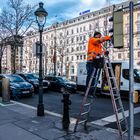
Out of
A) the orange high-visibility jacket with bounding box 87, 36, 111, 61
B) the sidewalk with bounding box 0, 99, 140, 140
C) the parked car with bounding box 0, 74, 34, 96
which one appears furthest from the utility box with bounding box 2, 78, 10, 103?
the orange high-visibility jacket with bounding box 87, 36, 111, 61

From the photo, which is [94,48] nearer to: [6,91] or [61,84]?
[6,91]

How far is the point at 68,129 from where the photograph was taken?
265 inches

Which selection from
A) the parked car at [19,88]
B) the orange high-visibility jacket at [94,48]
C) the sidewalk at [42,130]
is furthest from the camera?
the parked car at [19,88]

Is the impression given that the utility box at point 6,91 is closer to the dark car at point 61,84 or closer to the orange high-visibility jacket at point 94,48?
the dark car at point 61,84

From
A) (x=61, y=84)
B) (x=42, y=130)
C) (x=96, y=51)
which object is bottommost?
(x=42, y=130)

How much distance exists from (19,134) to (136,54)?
59.5 meters

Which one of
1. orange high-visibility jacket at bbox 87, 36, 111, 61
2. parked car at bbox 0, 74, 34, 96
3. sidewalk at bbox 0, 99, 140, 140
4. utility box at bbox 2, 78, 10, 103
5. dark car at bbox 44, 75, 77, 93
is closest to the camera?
sidewalk at bbox 0, 99, 140, 140

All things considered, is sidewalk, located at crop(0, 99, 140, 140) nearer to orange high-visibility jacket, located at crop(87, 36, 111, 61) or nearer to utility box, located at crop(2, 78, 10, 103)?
orange high-visibility jacket, located at crop(87, 36, 111, 61)

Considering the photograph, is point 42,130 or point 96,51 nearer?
point 96,51

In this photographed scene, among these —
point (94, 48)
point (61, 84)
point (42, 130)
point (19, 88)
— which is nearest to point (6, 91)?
point (19, 88)

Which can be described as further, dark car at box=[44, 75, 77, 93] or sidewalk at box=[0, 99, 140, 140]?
dark car at box=[44, 75, 77, 93]

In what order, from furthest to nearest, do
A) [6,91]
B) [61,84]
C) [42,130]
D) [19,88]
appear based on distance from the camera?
1. [61,84]
2. [19,88]
3. [6,91]
4. [42,130]

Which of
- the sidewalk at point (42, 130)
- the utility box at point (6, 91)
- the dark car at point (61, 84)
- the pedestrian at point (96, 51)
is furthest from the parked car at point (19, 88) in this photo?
the pedestrian at point (96, 51)

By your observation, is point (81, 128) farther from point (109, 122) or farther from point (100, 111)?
point (100, 111)
